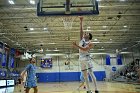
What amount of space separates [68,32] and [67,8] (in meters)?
16.7

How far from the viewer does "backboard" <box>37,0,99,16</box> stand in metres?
7.93

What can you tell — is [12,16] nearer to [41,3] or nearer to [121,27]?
[41,3]

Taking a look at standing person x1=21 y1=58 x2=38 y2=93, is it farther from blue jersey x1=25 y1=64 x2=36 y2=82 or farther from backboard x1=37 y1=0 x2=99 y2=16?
backboard x1=37 y1=0 x2=99 y2=16

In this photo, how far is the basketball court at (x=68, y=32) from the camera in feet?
27.8

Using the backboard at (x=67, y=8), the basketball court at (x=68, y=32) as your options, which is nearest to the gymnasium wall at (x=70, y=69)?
the basketball court at (x=68, y=32)

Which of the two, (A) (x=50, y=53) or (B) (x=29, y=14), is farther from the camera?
(A) (x=50, y=53)

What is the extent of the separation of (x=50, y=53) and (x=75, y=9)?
33212mm

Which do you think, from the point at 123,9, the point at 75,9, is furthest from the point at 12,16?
the point at 75,9

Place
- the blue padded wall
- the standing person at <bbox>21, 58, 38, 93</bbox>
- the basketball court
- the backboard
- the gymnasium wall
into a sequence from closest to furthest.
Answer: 1. the standing person at <bbox>21, 58, 38, 93</bbox>
2. the backboard
3. the basketball court
4. the blue padded wall
5. the gymnasium wall

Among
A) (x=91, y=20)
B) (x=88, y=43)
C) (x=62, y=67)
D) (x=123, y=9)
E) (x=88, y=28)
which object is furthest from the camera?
(x=62, y=67)

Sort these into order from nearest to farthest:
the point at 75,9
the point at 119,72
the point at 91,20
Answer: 1. the point at 75,9
2. the point at 91,20
3. the point at 119,72

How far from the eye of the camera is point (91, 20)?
19.8 m

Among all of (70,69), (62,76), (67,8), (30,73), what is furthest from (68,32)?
(30,73)

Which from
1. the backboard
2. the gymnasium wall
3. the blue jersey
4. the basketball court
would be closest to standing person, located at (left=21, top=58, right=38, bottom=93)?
the blue jersey
